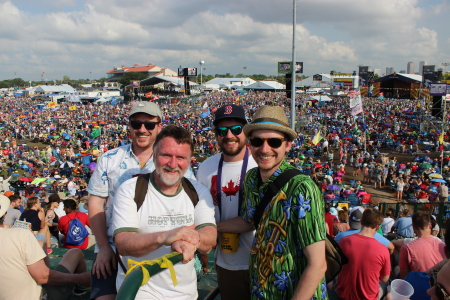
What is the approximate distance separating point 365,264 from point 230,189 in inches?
59.0

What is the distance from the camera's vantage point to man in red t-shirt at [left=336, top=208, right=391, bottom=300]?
9.40 feet

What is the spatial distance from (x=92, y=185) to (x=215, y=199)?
85cm

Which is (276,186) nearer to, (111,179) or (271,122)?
(271,122)

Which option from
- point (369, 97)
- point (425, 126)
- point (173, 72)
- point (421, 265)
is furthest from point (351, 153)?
point (173, 72)

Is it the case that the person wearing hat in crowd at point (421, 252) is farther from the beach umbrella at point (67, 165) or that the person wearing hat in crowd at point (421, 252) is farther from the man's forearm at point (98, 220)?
the beach umbrella at point (67, 165)

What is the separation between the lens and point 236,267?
222cm

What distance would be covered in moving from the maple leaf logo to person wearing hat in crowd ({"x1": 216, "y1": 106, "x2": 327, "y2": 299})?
32 centimetres

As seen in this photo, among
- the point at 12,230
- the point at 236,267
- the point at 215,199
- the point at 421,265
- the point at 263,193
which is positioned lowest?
the point at 421,265

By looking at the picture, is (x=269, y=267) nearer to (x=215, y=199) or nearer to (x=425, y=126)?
(x=215, y=199)

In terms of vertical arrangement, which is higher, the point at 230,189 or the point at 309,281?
the point at 230,189

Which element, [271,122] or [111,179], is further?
[111,179]

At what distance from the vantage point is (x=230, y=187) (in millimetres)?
2332

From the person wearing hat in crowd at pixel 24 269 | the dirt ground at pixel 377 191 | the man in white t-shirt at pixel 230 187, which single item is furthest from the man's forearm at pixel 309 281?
the dirt ground at pixel 377 191

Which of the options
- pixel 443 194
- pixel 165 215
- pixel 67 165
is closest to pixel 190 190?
pixel 165 215
